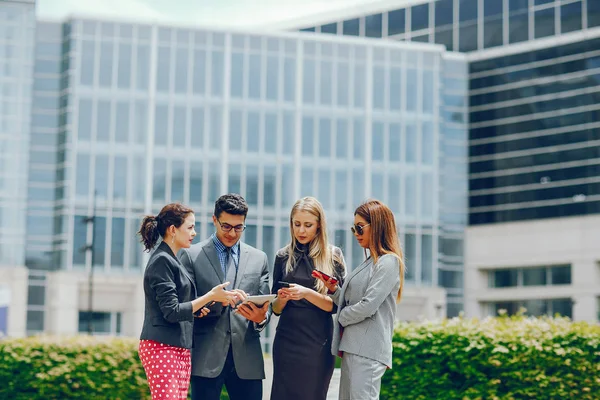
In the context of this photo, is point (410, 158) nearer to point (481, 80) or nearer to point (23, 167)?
point (481, 80)

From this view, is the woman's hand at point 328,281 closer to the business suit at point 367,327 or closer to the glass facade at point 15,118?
the business suit at point 367,327

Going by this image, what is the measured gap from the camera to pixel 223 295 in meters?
6.86

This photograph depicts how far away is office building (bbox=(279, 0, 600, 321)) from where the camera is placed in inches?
2143

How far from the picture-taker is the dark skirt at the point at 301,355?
23.6ft

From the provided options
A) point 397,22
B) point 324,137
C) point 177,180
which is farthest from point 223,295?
point 397,22

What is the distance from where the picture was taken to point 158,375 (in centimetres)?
687

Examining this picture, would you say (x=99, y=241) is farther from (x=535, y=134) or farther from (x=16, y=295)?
(x=535, y=134)

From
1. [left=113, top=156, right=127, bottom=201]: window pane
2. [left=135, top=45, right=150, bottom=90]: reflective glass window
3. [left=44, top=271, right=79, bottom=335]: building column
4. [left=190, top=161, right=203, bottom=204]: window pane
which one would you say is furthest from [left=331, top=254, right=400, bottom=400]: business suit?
[left=135, top=45, right=150, bottom=90]: reflective glass window

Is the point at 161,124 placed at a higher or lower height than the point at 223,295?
higher

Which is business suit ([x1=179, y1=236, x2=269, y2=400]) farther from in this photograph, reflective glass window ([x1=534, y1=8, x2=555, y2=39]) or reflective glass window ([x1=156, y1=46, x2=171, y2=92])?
reflective glass window ([x1=534, y1=8, x2=555, y2=39])

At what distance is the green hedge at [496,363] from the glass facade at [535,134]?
4372cm

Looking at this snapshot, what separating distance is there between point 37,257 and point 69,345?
3824cm

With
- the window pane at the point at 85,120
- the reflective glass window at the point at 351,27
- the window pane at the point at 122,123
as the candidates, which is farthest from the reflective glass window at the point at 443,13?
the window pane at the point at 85,120

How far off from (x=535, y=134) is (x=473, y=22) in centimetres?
768
